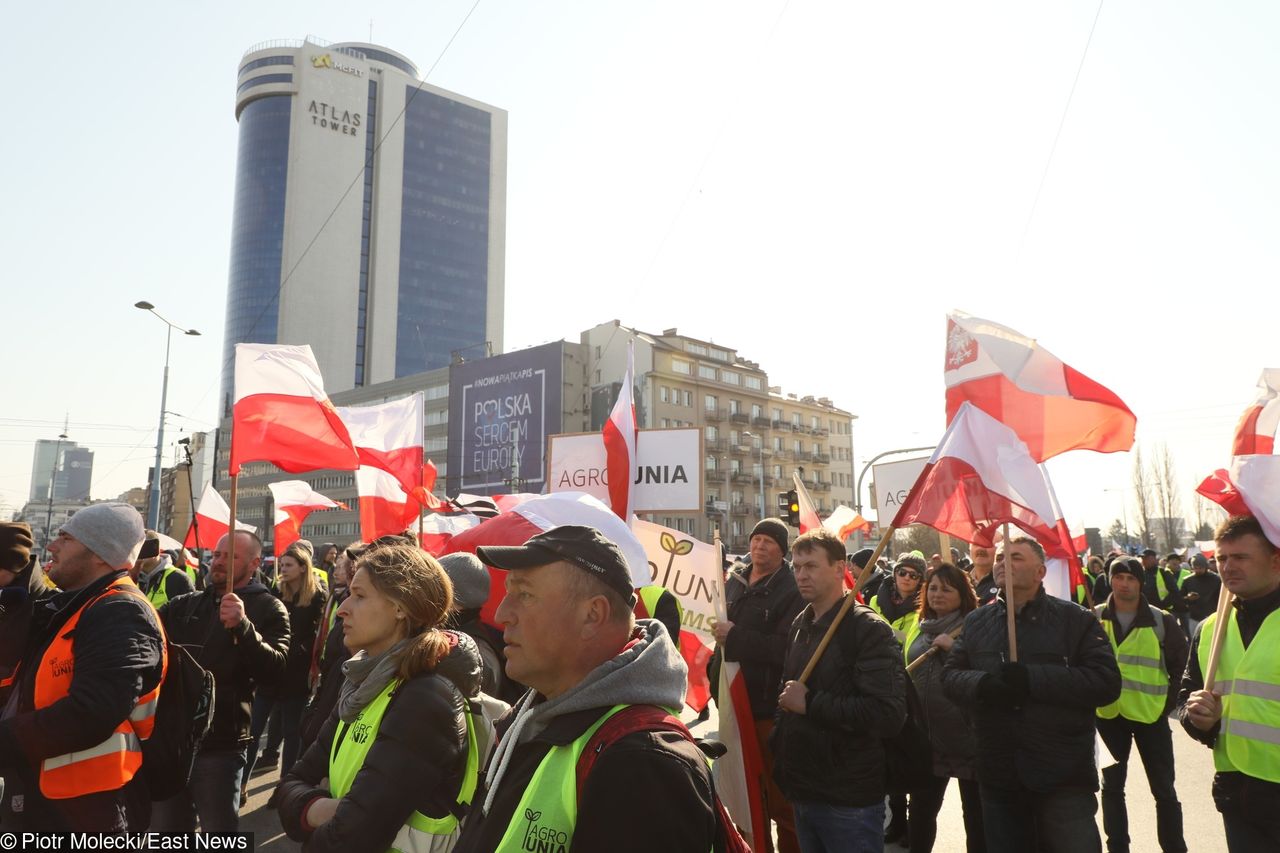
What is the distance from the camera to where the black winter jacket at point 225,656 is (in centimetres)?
494

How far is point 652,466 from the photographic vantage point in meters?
13.1

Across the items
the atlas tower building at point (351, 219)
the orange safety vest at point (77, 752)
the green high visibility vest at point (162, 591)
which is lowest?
the orange safety vest at point (77, 752)

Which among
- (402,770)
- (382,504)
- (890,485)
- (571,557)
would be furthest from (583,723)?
(890,485)

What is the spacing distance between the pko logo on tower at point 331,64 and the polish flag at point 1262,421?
5051 inches

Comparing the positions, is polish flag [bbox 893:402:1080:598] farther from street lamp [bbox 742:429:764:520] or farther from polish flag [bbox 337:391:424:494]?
street lamp [bbox 742:429:764:520]

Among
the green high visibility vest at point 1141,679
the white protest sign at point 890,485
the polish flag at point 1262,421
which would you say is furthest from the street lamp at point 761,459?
the polish flag at point 1262,421

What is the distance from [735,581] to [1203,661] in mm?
3178

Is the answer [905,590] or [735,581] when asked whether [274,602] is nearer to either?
[735,581]

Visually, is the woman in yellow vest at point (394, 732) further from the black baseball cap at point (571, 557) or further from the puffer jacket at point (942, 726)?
the puffer jacket at point (942, 726)

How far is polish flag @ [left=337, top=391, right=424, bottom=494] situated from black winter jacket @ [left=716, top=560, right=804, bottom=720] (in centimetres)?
440

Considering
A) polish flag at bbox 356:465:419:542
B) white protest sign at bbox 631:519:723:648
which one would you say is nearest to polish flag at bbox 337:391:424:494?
polish flag at bbox 356:465:419:542

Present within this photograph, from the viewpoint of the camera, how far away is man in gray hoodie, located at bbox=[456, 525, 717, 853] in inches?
66.5

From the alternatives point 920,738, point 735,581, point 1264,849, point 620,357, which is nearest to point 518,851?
point 920,738

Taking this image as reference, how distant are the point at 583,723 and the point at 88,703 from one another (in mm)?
2468
